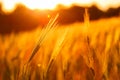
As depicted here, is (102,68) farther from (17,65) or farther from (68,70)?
(17,65)

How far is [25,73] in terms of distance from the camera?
0.67 meters

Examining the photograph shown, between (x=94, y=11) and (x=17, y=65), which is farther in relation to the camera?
(x=94, y=11)

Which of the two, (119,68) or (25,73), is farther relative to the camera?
(119,68)

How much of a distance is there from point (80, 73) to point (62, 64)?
0.15 feet

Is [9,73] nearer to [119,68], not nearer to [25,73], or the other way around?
[25,73]

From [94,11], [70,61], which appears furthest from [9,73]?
[94,11]

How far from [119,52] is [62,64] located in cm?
15

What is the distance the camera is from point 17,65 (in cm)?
82

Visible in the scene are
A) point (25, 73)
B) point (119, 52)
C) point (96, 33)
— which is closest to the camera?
point (25, 73)

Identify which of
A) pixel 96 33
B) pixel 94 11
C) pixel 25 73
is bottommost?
pixel 25 73

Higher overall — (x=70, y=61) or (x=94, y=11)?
(x=94, y=11)

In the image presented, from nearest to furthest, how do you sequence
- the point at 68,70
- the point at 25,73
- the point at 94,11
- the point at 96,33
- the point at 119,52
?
1. the point at 25,73
2. the point at 68,70
3. the point at 119,52
4. the point at 96,33
5. the point at 94,11

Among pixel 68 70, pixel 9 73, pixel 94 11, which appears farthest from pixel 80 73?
pixel 94 11

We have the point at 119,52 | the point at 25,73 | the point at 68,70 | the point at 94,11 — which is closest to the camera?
the point at 25,73
